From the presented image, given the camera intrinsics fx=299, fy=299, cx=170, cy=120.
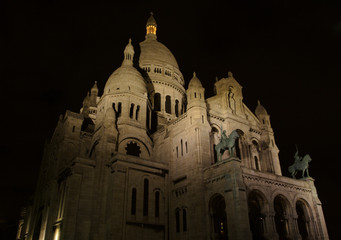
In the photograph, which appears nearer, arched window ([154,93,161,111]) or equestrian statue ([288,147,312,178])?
equestrian statue ([288,147,312,178])

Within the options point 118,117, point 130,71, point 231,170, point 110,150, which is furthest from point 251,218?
point 130,71

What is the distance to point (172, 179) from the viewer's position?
39.2m

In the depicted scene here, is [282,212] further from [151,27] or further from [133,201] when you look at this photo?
[151,27]

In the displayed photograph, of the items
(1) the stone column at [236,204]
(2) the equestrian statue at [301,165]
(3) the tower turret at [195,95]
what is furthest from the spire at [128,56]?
(2) the equestrian statue at [301,165]

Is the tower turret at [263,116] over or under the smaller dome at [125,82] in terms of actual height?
under

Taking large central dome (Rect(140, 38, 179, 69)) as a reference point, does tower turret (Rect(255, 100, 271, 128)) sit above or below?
below

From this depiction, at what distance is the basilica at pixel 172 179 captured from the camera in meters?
32.6

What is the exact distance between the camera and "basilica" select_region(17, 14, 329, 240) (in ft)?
107

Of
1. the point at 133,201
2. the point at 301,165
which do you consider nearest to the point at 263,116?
the point at 301,165

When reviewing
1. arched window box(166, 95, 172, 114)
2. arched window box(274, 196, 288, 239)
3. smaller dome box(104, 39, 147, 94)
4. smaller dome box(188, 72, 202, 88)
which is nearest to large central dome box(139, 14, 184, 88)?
arched window box(166, 95, 172, 114)

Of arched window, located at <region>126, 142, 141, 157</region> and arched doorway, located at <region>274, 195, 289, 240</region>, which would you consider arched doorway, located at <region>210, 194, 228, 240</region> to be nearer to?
arched doorway, located at <region>274, 195, 289, 240</region>

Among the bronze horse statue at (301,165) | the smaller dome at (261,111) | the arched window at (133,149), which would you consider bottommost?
the bronze horse statue at (301,165)

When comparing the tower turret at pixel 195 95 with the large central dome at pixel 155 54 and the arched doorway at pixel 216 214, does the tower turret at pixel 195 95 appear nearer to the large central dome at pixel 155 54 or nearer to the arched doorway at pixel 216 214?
the arched doorway at pixel 216 214

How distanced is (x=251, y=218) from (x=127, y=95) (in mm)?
25143
